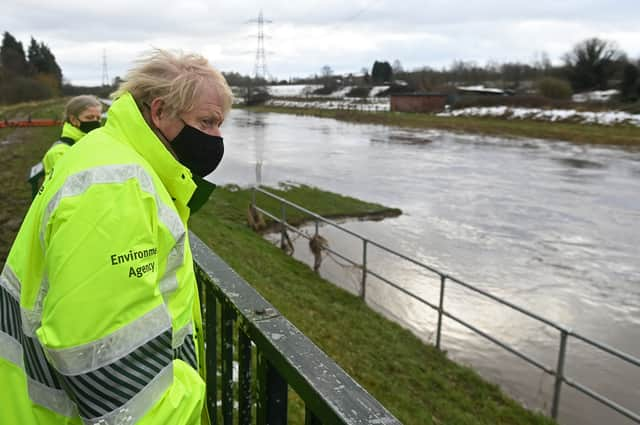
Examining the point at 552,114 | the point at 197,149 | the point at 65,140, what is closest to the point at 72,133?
the point at 65,140

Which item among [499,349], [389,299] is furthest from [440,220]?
[499,349]

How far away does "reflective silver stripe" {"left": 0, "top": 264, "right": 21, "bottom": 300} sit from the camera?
136 cm

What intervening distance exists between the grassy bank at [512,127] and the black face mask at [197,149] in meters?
41.0

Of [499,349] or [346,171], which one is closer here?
[499,349]

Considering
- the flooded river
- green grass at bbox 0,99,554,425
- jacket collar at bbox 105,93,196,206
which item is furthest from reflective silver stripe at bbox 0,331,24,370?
the flooded river

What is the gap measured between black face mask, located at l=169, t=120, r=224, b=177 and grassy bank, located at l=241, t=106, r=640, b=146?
4095 centimetres

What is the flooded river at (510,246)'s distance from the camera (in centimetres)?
805

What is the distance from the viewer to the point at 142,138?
1.50 metres

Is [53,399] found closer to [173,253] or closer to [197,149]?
[173,253]

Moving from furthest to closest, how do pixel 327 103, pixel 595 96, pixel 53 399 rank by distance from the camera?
pixel 327 103
pixel 595 96
pixel 53 399

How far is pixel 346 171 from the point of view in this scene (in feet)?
84.3

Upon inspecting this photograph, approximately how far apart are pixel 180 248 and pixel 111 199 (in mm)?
265

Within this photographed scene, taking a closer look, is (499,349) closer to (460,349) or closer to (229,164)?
(460,349)

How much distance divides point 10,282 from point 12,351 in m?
0.19
